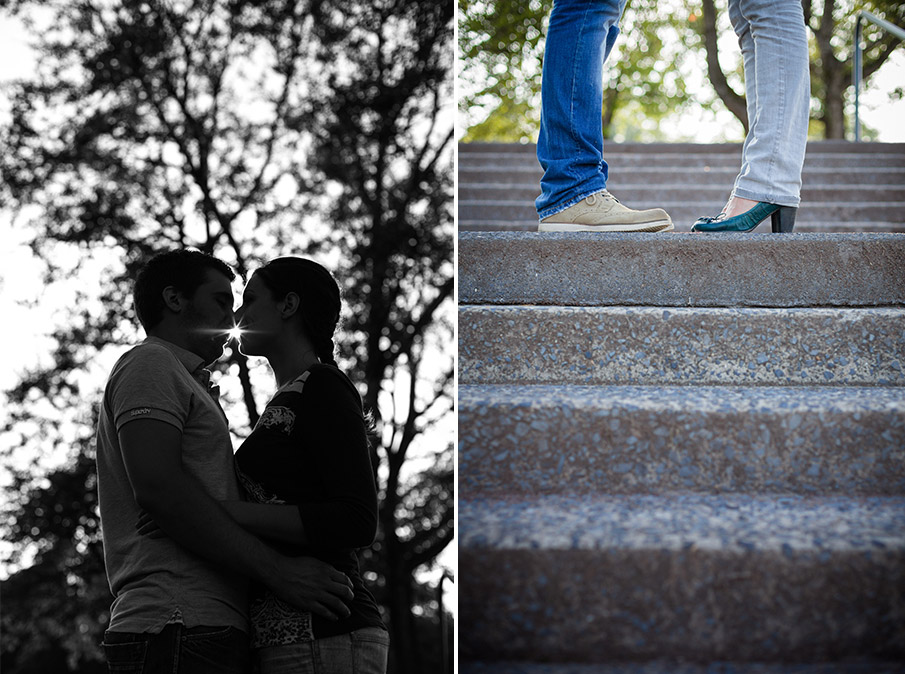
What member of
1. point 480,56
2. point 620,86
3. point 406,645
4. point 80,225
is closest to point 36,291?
point 80,225

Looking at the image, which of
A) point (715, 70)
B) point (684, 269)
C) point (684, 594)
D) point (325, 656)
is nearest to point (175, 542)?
point (325, 656)

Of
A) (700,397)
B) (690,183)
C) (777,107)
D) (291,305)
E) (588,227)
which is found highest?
(690,183)

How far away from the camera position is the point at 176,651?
143 cm

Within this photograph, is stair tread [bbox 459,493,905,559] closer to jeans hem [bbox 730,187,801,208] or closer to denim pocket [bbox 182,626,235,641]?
denim pocket [bbox 182,626,235,641]

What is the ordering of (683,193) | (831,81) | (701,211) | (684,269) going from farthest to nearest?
(831,81), (683,193), (701,211), (684,269)

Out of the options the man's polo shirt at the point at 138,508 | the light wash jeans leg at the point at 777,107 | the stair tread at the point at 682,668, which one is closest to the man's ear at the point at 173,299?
the man's polo shirt at the point at 138,508

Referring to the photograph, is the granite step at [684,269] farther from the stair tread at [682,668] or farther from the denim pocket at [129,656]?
the denim pocket at [129,656]

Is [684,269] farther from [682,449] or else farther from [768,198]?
[682,449]

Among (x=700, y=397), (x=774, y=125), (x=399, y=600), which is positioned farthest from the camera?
(x=399, y=600)

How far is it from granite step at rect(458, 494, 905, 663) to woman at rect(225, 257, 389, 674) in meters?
0.27

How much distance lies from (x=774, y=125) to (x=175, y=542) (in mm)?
2046

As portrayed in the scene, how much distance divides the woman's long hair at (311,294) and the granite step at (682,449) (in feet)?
1.24

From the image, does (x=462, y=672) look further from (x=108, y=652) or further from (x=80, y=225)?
(x=80, y=225)

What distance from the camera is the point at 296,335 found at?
1.77 m
